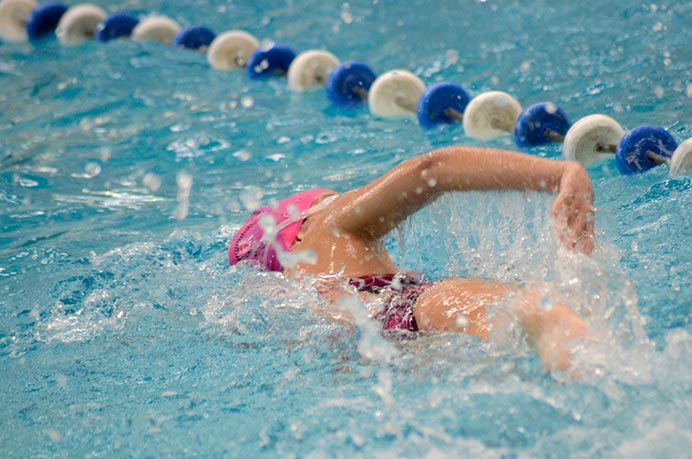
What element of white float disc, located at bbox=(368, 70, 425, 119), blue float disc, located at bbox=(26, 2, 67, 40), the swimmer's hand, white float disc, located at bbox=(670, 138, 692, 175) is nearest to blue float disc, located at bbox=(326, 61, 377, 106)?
white float disc, located at bbox=(368, 70, 425, 119)

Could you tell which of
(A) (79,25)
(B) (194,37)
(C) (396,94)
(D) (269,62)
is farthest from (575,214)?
(A) (79,25)

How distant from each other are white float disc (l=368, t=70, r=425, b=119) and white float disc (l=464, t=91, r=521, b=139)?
64cm

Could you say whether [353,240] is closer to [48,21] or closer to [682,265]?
[682,265]

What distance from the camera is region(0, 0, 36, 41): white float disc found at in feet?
22.8

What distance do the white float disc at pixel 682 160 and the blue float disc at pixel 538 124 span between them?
728mm

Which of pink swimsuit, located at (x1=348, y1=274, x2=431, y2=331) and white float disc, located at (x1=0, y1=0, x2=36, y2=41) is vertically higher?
white float disc, located at (x1=0, y1=0, x2=36, y2=41)

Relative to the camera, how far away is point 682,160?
3.38 metres

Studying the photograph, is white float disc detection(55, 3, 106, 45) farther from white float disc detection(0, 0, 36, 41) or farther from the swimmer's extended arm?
the swimmer's extended arm

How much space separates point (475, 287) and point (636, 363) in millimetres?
562

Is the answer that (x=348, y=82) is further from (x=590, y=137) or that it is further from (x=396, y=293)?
(x=396, y=293)

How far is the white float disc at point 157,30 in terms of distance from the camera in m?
6.50

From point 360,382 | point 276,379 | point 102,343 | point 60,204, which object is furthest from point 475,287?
point 60,204

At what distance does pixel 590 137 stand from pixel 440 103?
40.2 inches

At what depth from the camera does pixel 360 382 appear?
7.61 feet
